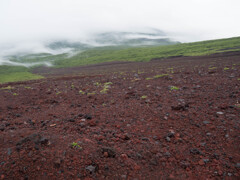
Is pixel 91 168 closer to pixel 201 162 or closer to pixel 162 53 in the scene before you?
pixel 201 162

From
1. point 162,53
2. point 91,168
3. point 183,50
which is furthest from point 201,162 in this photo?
point 162,53

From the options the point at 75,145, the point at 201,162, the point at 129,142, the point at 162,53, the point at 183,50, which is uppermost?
the point at 183,50

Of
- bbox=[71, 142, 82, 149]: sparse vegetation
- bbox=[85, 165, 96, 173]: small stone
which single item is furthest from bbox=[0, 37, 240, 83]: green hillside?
bbox=[85, 165, 96, 173]: small stone

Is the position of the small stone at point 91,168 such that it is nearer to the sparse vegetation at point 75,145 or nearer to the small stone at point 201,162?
the sparse vegetation at point 75,145

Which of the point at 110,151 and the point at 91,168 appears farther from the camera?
the point at 110,151

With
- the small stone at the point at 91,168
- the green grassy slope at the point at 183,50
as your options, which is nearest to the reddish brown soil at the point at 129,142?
the small stone at the point at 91,168

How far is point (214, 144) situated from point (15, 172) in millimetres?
6267

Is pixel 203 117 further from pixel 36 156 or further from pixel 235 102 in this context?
pixel 36 156

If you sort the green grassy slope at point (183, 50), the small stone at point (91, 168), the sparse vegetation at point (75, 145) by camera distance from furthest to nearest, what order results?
the green grassy slope at point (183, 50) < the sparse vegetation at point (75, 145) < the small stone at point (91, 168)

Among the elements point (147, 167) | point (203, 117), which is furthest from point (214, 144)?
point (147, 167)

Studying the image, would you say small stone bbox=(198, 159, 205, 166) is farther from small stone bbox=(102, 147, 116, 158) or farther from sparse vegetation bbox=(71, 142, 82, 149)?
sparse vegetation bbox=(71, 142, 82, 149)

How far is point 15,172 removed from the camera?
4281 mm

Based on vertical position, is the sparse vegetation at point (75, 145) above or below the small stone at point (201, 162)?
above

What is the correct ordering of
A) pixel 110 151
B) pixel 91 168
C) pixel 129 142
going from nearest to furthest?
pixel 91 168 < pixel 110 151 < pixel 129 142
